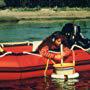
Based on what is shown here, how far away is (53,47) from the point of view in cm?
2005

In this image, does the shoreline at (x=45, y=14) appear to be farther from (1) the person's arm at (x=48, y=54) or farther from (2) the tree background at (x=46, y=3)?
(1) the person's arm at (x=48, y=54)

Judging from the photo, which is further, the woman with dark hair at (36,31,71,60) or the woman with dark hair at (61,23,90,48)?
the woman with dark hair at (61,23,90,48)

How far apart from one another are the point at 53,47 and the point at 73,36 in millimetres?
1221

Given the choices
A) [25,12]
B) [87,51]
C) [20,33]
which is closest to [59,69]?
[87,51]

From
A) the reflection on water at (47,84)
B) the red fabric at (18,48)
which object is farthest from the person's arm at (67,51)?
the red fabric at (18,48)

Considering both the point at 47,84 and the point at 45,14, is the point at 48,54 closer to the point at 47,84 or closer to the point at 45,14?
the point at 47,84

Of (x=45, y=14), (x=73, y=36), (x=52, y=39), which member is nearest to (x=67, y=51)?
(x=52, y=39)

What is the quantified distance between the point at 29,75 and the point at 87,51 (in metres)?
2.75

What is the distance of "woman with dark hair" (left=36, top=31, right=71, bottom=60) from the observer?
19625mm

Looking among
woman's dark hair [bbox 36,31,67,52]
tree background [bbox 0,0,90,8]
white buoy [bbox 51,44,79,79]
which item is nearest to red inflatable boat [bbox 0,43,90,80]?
white buoy [bbox 51,44,79,79]

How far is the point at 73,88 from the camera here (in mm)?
18281

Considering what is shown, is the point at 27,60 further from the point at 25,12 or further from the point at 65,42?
the point at 25,12

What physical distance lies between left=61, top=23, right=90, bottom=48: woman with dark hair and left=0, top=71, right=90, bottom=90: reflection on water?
5.74 feet

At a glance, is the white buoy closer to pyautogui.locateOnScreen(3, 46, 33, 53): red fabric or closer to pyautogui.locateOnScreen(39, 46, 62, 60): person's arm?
pyautogui.locateOnScreen(39, 46, 62, 60): person's arm
